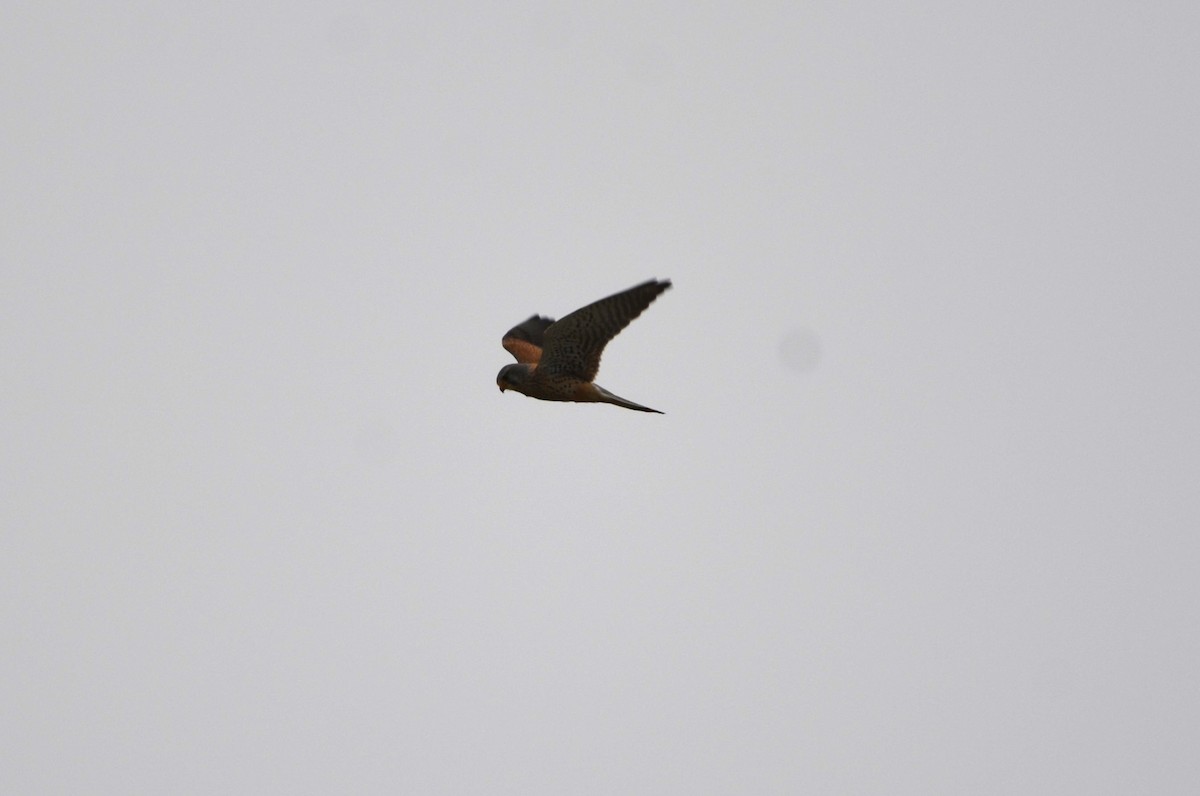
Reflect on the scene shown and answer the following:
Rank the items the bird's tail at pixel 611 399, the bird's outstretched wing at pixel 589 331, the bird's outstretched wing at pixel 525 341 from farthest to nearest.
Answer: the bird's outstretched wing at pixel 525 341, the bird's tail at pixel 611 399, the bird's outstretched wing at pixel 589 331

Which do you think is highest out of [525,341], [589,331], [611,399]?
[525,341]

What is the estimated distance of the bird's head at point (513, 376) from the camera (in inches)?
514

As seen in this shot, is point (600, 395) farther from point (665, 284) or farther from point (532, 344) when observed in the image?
point (532, 344)

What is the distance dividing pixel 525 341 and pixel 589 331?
4501 millimetres

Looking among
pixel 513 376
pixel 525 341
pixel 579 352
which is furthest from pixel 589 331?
pixel 525 341

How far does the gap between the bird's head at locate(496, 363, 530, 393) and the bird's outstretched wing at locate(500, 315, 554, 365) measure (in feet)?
8.89

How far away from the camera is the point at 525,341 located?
16609mm

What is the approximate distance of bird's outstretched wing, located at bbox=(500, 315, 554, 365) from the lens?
53.5 ft

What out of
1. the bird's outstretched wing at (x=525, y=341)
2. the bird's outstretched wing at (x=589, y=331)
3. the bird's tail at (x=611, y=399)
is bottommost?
the bird's tail at (x=611, y=399)

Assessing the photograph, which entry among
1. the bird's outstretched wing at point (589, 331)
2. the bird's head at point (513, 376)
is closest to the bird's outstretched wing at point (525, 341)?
the bird's head at point (513, 376)

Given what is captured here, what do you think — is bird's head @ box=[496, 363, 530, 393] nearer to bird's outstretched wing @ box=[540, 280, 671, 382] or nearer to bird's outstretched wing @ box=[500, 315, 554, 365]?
bird's outstretched wing @ box=[540, 280, 671, 382]

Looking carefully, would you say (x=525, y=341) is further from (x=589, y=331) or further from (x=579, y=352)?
(x=589, y=331)

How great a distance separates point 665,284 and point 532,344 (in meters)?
5.45

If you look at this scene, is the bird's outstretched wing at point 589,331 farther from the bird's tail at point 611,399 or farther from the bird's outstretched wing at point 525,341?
the bird's outstretched wing at point 525,341
